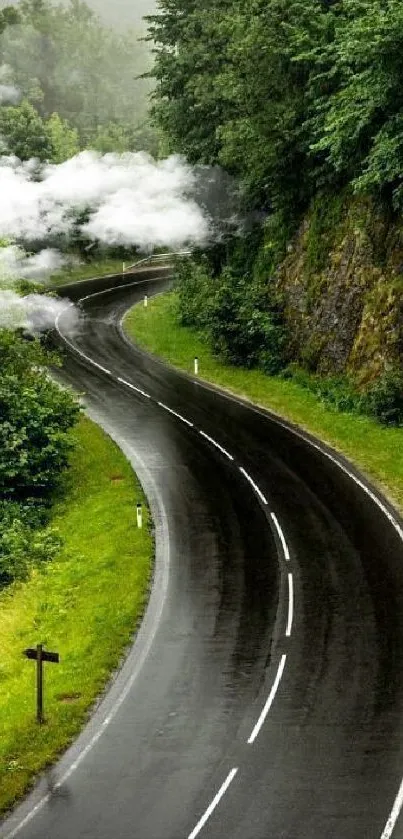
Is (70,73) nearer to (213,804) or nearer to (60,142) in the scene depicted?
(60,142)

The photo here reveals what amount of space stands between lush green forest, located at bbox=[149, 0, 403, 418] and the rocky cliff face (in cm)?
14

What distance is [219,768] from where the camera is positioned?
18.5 meters

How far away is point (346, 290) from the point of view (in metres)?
42.5

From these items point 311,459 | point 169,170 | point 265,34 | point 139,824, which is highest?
point 265,34

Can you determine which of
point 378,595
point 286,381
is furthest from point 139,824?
point 286,381

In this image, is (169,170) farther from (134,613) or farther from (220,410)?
(134,613)

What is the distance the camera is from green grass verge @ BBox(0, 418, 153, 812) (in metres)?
20.5

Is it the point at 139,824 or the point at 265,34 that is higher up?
the point at 265,34

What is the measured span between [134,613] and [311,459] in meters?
12.7

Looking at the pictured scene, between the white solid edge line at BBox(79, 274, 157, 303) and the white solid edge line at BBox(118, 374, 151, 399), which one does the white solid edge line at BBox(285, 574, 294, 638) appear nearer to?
the white solid edge line at BBox(118, 374, 151, 399)

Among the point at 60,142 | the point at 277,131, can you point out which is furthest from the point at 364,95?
the point at 60,142

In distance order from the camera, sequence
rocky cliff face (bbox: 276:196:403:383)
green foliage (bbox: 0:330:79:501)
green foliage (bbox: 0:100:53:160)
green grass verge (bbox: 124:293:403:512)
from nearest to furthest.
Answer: green foliage (bbox: 0:330:79:501) < green grass verge (bbox: 124:293:403:512) < rocky cliff face (bbox: 276:196:403:383) < green foliage (bbox: 0:100:53:160)

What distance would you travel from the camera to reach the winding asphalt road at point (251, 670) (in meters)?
17.4

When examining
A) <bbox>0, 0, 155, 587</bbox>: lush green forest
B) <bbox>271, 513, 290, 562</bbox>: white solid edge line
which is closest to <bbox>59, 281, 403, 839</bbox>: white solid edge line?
<bbox>271, 513, 290, 562</bbox>: white solid edge line
